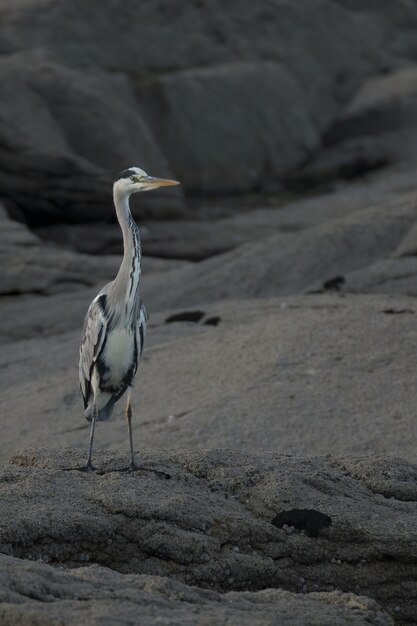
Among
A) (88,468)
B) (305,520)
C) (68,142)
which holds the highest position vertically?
(68,142)

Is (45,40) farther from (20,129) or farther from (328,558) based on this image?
(328,558)

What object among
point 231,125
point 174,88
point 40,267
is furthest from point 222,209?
point 40,267

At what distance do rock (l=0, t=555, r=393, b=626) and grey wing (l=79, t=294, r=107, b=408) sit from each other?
6.84 feet

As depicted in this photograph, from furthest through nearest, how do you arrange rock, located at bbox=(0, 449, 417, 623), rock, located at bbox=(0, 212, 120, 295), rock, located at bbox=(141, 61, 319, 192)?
rock, located at bbox=(141, 61, 319, 192) → rock, located at bbox=(0, 212, 120, 295) → rock, located at bbox=(0, 449, 417, 623)

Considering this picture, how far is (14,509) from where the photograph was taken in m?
5.45

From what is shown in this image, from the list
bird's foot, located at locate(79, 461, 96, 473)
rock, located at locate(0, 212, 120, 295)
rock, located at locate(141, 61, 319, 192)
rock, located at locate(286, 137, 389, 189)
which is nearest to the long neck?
bird's foot, located at locate(79, 461, 96, 473)

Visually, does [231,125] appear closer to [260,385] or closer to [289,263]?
[289,263]

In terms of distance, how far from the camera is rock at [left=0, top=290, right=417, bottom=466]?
8.44 m

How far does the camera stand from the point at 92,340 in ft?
22.6

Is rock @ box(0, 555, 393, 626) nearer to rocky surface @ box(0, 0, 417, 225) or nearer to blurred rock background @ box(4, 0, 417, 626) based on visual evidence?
blurred rock background @ box(4, 0, 417, 626)

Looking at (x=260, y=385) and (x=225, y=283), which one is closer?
(x=260, y=385)

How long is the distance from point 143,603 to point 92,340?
259 cm

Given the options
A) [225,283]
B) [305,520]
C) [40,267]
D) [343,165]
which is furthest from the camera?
[343,165]

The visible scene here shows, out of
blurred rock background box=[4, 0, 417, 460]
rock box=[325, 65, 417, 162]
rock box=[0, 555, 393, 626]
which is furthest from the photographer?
rock box=[325, 65, 417, 162]
